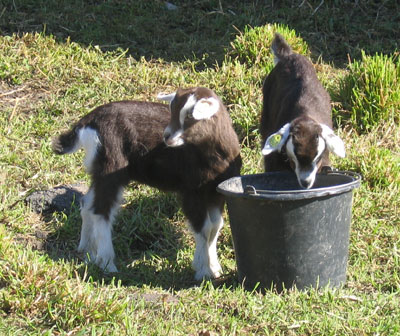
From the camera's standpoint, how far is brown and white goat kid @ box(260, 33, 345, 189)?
553 cm

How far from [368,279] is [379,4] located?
5.93 m

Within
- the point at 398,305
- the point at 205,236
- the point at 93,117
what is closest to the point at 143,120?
the point at 93,117

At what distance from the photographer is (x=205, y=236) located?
6.02 metres

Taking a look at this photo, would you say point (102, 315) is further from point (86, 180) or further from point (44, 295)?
point (86, 180)

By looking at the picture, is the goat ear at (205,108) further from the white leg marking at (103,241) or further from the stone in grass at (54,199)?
the stone in grass at (54,199)

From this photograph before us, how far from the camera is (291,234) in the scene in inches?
206

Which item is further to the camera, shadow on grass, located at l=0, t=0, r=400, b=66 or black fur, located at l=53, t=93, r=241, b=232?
shadow on grass, located at l=0, t=0, r=400, b=66

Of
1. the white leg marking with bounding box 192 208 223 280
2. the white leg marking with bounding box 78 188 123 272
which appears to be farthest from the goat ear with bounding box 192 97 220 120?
the white leg marking with bounding box 78 188 123 272

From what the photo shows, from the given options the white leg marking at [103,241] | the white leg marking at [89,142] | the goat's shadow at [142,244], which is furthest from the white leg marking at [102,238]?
the white leg marking at [89,142]

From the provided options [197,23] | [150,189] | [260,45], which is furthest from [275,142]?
[197,23]

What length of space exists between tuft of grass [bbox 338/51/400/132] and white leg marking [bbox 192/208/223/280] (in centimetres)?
250

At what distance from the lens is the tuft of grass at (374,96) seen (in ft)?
25.7

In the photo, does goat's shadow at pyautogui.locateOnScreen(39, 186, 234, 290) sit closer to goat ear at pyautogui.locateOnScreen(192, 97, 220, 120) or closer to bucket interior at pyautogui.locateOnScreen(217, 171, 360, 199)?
bucket interior at pyautogui.locateOnScreen(217, 171, 360, 199)

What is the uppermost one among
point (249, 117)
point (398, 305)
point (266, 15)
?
point (266, 15)
